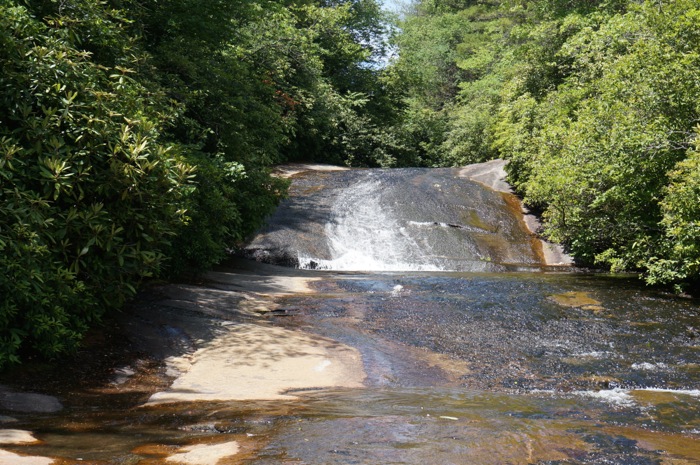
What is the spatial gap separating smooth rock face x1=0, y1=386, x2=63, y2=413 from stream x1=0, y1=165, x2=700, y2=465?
93 millimetres

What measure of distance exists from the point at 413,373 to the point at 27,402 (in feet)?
12.6

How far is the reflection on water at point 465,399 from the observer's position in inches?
161

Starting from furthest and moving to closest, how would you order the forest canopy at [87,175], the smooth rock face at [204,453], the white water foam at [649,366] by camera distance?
the white water foam at [649,366], the forest canopy at [87,175], the smooth rock face at [204,453]

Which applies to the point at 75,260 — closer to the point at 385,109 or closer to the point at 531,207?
the point at 531,207

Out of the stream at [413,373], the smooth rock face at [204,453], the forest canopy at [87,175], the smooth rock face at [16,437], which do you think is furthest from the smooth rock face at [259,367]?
the smooth rock face at [204,453]

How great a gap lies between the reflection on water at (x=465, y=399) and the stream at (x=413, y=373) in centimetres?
2

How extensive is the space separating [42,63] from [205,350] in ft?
12.1

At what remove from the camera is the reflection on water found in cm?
409

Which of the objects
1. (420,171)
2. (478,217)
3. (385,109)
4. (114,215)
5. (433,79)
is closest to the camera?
(114,215)

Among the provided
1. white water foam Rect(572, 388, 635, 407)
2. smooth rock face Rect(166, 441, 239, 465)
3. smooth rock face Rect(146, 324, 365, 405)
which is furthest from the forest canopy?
white water foam Rect(572, 388, 635, 407)


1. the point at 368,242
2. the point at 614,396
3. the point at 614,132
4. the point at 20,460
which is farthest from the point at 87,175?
the point at 368,242

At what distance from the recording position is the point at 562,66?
2223 centimetres

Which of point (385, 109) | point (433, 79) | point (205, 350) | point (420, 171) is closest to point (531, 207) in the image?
point (420, 171)

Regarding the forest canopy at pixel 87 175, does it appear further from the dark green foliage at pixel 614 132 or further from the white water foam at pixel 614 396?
the dark green foliage at pixel 614 132
